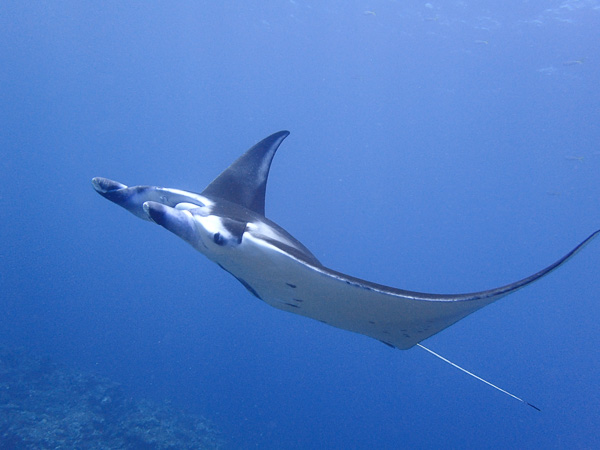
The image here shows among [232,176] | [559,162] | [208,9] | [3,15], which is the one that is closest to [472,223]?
[559,162]

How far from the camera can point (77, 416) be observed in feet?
30.7

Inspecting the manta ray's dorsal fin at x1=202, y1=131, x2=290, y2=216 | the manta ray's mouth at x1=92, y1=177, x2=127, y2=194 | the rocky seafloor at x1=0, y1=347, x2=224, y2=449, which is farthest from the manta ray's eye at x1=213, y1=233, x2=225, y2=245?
the rocky seafloor at x1=0, y1=347, x2=224, y2=449

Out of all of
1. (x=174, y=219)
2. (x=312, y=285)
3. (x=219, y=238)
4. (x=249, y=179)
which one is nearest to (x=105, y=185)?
(x=174, y=219)

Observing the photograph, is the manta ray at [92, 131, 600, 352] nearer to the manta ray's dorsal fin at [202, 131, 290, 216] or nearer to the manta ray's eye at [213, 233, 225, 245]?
the manta ray's eye at [213, 233, 225, 245]

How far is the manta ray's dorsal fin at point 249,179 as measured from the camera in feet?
12.0

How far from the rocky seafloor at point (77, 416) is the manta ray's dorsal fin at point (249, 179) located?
7.37 metres

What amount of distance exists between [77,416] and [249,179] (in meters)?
9.06

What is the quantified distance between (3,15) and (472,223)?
5388 centimetres

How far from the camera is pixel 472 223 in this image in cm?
4522

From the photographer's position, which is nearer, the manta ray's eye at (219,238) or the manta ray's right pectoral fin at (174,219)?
the manta ray's eye at (219,238)

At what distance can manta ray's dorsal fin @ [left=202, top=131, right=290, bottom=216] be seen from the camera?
3.66 meters

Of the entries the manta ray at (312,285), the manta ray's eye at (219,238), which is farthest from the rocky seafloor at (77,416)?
the manta ray's eye at (219,238)

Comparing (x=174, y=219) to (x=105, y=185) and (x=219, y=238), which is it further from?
(x=105, y=185)

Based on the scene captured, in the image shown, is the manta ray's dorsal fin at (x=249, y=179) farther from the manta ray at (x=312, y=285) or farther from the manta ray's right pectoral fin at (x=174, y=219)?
the manta ray's right pectoral fin at (x=174, y=219)
